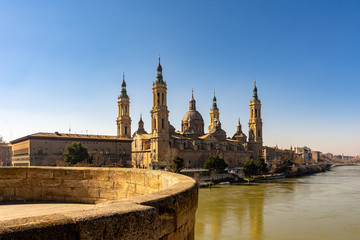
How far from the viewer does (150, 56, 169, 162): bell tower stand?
217 feet

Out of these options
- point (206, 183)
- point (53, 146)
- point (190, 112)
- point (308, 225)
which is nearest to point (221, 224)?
point (308, 225)

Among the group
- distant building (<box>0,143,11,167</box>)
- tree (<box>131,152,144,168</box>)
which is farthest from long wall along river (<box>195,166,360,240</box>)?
distant building (<box>0,143,11,167</box>)

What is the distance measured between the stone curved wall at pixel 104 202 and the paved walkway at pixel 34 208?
0.23 metres

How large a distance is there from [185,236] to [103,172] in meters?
2.86

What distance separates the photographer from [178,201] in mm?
2688

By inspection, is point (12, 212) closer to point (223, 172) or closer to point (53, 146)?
point (223, 172)

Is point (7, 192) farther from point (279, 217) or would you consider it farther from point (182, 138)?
point (182, 138)

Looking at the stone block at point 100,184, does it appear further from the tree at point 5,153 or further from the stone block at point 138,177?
→ the tree at point 5,153

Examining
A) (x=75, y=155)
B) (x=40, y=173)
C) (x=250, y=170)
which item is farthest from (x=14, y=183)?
(x=250, y=170)

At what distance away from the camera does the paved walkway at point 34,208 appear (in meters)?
4.47

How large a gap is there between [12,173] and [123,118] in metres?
76.7

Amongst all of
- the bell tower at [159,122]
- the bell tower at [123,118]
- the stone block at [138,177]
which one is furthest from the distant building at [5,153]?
the stone block at [138,177]

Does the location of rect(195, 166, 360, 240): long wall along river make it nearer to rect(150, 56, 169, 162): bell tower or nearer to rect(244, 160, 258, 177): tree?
rect(244, 160, 258, 177): tree

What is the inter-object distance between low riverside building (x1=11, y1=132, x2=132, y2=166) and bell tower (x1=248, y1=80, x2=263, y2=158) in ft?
118
